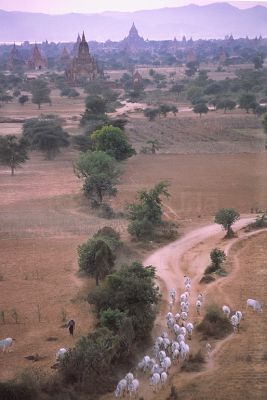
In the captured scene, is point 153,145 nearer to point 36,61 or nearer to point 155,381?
point 155,381

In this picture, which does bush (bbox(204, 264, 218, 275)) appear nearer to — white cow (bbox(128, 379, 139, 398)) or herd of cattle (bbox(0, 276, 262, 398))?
herd of cattle (bbox(0, 276, 262, 398))

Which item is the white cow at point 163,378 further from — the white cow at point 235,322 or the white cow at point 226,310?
the white cow at point 226,310

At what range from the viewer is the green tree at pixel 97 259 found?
18547 millimetres

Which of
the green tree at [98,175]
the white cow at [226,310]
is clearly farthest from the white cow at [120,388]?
the green tree at [98,175]

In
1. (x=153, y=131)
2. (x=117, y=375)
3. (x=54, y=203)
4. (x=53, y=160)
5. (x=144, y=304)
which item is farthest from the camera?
(x=153, y=131)

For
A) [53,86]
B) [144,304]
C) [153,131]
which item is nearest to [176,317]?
[144,304]

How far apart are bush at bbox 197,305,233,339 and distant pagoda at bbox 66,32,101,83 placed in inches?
2983

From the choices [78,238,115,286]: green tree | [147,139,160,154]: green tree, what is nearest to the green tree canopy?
[147,139,160,154]: green tree

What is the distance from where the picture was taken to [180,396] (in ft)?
40.2

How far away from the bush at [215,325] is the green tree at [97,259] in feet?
13.4

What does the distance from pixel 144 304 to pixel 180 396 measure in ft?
11.6

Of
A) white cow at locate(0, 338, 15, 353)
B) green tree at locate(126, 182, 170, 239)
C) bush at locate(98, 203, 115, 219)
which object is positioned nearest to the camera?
white cow at locate(0, 338, 15, 353)

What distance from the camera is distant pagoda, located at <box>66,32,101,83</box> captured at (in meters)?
88.2

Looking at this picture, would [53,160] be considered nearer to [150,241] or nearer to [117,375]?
[150,241]
